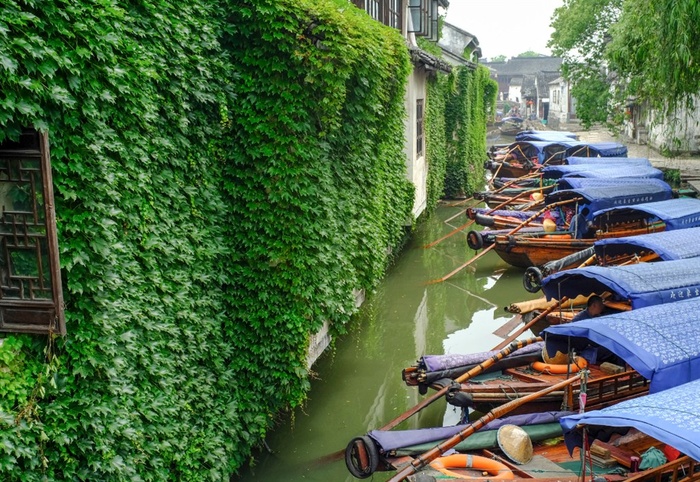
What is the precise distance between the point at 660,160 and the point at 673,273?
19.8 m

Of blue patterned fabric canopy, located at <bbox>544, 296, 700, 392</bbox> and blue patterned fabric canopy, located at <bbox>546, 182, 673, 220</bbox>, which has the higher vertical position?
blue patterned fabric canopy, located at <bbox>546, 182, 673, 220</bbox>

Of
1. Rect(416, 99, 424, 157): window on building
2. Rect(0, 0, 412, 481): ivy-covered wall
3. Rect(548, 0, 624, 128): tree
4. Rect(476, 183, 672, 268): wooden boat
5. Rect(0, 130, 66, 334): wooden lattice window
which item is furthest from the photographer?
Rect(548, 0, 624, 128): tree

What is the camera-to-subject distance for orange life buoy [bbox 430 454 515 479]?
6293mm

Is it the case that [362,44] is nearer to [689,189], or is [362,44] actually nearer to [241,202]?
[241,202]

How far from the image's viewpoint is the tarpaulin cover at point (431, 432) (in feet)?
22.1

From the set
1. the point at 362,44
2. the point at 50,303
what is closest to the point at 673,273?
the point at 362,44

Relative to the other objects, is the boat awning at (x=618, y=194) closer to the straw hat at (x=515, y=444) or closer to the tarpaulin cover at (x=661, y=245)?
the tarpaulin cover at (x=661, y=245)

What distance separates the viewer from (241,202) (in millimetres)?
6770

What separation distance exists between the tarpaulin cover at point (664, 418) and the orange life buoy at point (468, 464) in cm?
130

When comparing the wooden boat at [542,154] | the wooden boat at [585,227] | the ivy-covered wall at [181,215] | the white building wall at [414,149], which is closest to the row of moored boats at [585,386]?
the wooden boat at [585,227]

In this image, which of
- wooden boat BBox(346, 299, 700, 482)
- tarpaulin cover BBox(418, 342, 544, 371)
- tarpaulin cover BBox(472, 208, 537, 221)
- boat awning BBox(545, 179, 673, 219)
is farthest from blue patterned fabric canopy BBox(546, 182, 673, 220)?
wooden boat BBox(346, 299, 700, 482)

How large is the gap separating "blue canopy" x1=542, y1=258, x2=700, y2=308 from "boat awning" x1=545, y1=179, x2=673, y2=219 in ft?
18.2

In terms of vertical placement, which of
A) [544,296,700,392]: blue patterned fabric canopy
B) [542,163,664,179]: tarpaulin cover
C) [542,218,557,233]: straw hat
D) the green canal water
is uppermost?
[542,163,664,179]: tarpaulin cover

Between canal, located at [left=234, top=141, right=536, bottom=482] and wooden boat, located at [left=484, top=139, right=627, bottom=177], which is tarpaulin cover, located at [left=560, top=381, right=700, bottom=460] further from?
wooden boat, located at [left=484, top=139, right=627, bottom=177]
